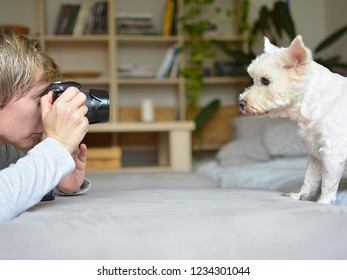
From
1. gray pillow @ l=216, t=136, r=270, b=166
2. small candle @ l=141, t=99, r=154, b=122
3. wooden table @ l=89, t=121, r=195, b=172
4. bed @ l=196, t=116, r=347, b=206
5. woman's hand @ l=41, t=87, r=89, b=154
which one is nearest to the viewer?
woman's hand @ l=41, t=87, r=89, b=154

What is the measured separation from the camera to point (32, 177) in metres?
0.71

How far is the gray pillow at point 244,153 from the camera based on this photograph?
2422 mm

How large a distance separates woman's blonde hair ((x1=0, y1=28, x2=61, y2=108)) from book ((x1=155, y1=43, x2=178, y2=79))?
237 centimetres

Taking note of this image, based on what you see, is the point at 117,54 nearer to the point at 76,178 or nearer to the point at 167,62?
the point at 167,62

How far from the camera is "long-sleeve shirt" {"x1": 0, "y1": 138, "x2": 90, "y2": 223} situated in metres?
0.68

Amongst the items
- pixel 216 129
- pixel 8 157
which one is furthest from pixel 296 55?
pixel 216 129

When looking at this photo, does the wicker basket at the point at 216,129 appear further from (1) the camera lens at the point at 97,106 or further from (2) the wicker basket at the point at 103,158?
(1) the camera lens at the point at 97,106

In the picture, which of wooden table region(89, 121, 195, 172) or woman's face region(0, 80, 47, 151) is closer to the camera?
woman's face region(0, 80, 47, 151)

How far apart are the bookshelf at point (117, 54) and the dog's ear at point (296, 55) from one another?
2.24m

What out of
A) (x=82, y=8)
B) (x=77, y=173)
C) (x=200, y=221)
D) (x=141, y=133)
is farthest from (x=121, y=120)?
(x=200, y=221)

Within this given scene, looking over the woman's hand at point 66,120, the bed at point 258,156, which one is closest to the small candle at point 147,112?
the bed at point 258,156

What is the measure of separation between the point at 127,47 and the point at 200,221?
2920 millimetres

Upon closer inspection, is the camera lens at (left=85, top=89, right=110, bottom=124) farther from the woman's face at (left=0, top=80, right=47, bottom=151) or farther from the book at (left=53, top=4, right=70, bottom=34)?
the book at (left=53, top=4, right=70, bottom=34)

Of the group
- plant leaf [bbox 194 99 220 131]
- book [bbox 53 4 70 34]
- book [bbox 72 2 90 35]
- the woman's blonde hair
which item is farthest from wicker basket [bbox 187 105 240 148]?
the woman's blonde hair
